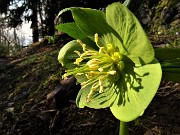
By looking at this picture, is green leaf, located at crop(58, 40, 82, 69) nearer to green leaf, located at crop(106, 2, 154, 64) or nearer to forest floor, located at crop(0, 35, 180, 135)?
green leaf, located at crop(106, 2, 154, 64)

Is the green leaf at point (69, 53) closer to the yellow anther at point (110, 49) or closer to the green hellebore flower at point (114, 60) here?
the green hellebore flower at point (114, 60)

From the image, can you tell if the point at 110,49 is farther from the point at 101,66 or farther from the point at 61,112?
the point at 61,112

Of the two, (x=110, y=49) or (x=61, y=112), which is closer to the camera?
(x=110, y=49)

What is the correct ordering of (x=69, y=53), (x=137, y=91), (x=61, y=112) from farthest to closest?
(x=61, y=112), (x=69, y=53), (x=137, y=91)

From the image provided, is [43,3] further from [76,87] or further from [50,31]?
[76,87]

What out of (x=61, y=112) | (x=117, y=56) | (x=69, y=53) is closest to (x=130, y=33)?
(x=117, y=56)

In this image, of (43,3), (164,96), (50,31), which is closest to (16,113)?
(164,96)

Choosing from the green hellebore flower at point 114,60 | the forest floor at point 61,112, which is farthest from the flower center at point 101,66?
the forest floor at point 61,112

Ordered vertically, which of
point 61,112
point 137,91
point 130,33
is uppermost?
point 130,33
